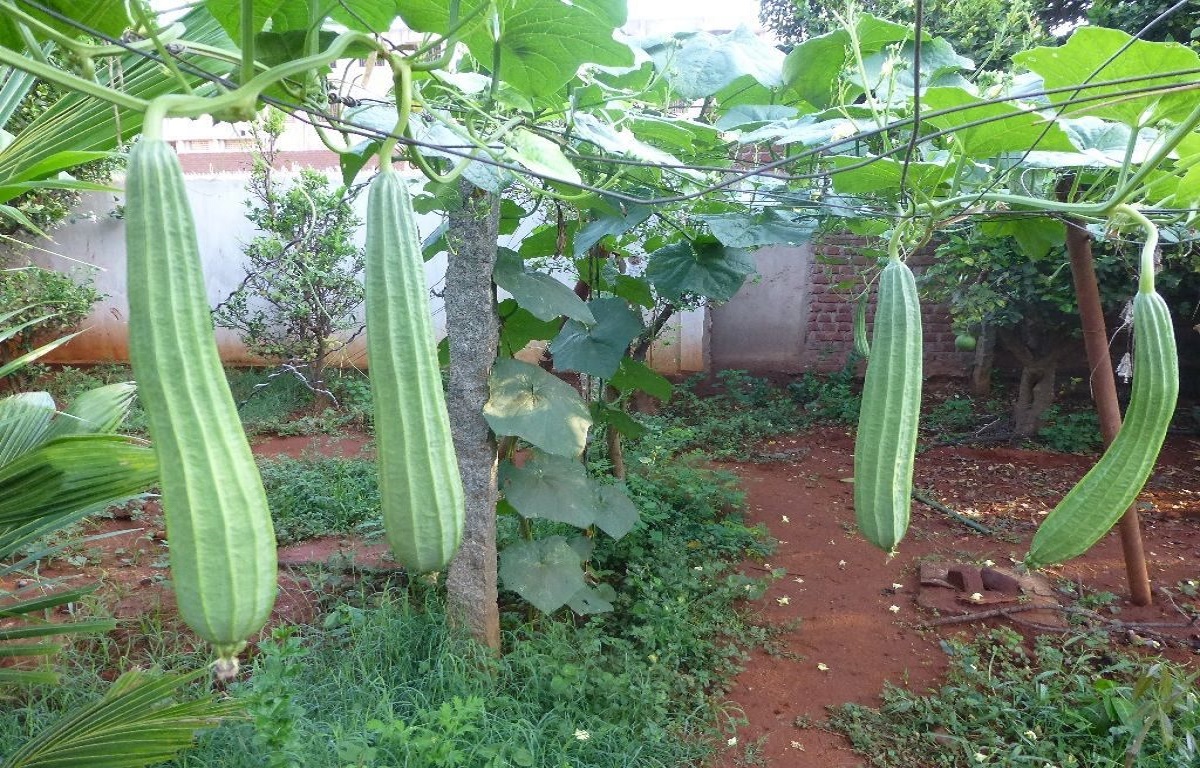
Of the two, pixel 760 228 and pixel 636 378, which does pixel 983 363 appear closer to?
pixel 636 378

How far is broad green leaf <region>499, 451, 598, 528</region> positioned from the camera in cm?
270

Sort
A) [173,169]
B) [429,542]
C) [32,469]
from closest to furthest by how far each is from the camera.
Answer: [173,169] < [429,542] < [32,469]

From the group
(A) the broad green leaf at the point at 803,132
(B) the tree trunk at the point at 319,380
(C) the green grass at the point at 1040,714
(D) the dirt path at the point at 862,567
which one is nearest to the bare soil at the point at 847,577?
(D) the dirt path at the point at 862,567

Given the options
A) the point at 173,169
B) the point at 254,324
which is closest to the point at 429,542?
the point at 173,169

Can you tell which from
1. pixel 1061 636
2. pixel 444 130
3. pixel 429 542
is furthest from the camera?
pixel 1061 636

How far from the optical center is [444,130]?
1399mm

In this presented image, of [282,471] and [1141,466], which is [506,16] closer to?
[1141,466]

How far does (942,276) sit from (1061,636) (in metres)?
3.75

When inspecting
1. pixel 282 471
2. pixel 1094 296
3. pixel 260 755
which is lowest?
pixel 260 755

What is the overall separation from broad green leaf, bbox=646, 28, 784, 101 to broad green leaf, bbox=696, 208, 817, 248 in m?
0.34

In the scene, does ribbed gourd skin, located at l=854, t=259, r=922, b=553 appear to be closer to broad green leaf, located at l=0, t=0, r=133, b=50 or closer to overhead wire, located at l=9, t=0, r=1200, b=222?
overhead wire, located at l=9, t=0, r=1200, b=222

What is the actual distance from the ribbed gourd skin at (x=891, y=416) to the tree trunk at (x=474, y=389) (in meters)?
1.66

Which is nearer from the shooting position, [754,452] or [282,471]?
[282,471]

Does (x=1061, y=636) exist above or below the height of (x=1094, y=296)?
below
